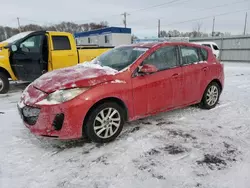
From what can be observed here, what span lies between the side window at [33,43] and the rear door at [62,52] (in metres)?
0.41

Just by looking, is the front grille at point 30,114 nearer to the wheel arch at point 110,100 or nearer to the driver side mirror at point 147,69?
the wheel arch at point 110,100

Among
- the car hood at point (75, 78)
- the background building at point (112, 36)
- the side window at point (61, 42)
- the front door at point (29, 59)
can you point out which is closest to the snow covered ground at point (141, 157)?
the car hood at point (75, 78)

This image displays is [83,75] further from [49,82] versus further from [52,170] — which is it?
[52,170]

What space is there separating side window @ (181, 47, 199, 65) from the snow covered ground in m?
1.24

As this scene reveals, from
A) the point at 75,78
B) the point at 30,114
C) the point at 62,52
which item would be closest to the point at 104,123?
the point at 75,78

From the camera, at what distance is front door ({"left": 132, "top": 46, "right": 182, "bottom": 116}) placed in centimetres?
399

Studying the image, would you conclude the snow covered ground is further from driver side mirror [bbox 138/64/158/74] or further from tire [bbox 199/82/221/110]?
driver side mirror [bbox 138/64/158/74]

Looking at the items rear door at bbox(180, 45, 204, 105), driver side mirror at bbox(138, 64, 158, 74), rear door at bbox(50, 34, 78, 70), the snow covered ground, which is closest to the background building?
rear door at bbox(50, 34, 78, 70)

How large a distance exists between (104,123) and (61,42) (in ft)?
16.2

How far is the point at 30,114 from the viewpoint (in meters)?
3.44

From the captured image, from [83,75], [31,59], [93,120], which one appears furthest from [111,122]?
[31,59]

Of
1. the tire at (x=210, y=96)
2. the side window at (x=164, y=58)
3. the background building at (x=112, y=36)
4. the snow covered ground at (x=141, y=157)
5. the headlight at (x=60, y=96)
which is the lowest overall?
the snow covered ground at (x=141, y=157)

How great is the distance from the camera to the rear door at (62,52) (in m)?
7.39

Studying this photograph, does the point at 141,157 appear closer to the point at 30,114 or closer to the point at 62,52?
the point at 30,114
